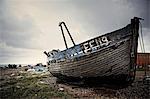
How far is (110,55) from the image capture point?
4.72 meters

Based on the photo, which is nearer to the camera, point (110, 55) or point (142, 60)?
point (110, 55)

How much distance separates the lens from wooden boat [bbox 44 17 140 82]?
460cm

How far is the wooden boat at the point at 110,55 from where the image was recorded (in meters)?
4.60

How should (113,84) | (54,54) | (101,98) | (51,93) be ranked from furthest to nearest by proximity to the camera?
(54,54) < (113,84) < (51,93) < (101,98)

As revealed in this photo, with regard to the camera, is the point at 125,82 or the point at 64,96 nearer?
the point at 64,96

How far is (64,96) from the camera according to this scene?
14.8ft

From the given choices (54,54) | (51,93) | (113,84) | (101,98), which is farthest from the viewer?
(54,54)

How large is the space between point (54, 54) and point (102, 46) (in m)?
2.46

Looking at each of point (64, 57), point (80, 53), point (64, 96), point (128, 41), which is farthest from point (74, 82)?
point (128, 41)

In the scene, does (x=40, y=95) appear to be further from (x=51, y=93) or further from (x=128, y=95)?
(x=128, y=95)

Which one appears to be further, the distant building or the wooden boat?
the distant building

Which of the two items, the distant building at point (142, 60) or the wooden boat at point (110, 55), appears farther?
the distant building at point (142, 60)

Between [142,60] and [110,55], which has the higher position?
[142,60]

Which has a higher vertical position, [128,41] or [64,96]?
[128,41]
